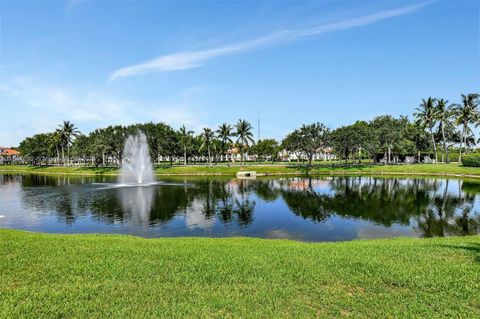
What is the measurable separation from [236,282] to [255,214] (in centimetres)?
2421

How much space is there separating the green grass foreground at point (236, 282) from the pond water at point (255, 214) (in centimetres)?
1124

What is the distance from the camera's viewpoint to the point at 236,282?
35.7 ft

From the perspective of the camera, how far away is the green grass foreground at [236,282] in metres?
8.98

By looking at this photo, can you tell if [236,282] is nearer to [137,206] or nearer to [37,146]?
[137,206]

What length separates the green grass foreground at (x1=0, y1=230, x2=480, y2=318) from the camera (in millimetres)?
8984

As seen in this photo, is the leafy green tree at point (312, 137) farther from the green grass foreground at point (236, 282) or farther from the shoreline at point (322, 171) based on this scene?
the green grass foreground at point (236, 282)

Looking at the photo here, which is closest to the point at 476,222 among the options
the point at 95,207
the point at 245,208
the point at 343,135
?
the point at 245,208

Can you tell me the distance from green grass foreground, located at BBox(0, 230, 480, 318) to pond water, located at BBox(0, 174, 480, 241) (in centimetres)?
1124

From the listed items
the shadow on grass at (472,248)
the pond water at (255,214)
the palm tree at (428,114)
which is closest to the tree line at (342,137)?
the palm tree at (428,114)

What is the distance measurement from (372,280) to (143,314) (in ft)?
23.3

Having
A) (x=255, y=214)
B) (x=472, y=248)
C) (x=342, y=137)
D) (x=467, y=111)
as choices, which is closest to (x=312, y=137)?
(x=342, y=137)

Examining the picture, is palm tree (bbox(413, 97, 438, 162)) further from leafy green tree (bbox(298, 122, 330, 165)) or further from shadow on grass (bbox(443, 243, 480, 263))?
shadow on grass (bbox(443, 243, 480, 263))

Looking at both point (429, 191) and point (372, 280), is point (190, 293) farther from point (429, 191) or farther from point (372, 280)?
point (429, 191)

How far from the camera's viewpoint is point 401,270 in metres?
11.9
